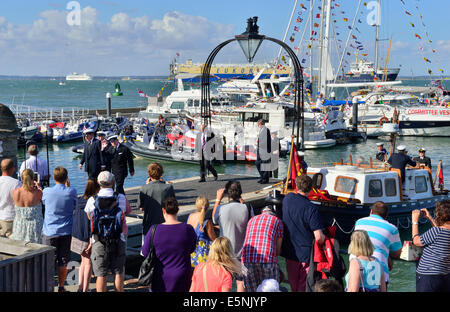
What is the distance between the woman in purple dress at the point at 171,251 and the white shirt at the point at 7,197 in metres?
2.68

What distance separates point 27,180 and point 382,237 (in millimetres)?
4423

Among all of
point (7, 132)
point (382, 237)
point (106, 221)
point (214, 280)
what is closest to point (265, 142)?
point (7, 132)

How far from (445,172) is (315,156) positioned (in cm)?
825

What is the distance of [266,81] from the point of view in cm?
3556

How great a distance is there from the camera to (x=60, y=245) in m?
6.88

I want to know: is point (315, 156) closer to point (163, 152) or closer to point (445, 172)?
point (445, 172)

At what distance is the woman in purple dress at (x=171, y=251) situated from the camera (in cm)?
547

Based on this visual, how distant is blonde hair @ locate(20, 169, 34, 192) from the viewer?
6812 millimetres

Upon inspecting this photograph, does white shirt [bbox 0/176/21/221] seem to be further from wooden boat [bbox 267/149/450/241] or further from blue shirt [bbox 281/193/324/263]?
wooden boat [bbox 267/149/450/241]

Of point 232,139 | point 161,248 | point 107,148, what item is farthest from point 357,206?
point 232,139

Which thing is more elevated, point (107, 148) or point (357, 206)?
point (107, 148)

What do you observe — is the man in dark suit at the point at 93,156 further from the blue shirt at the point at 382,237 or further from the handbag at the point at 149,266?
the blue shirt at the point at 382,237

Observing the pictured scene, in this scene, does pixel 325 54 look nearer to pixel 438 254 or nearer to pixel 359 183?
pixel 359 183

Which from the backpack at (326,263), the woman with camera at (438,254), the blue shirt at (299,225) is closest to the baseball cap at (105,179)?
the blue shirt at (299,225)
